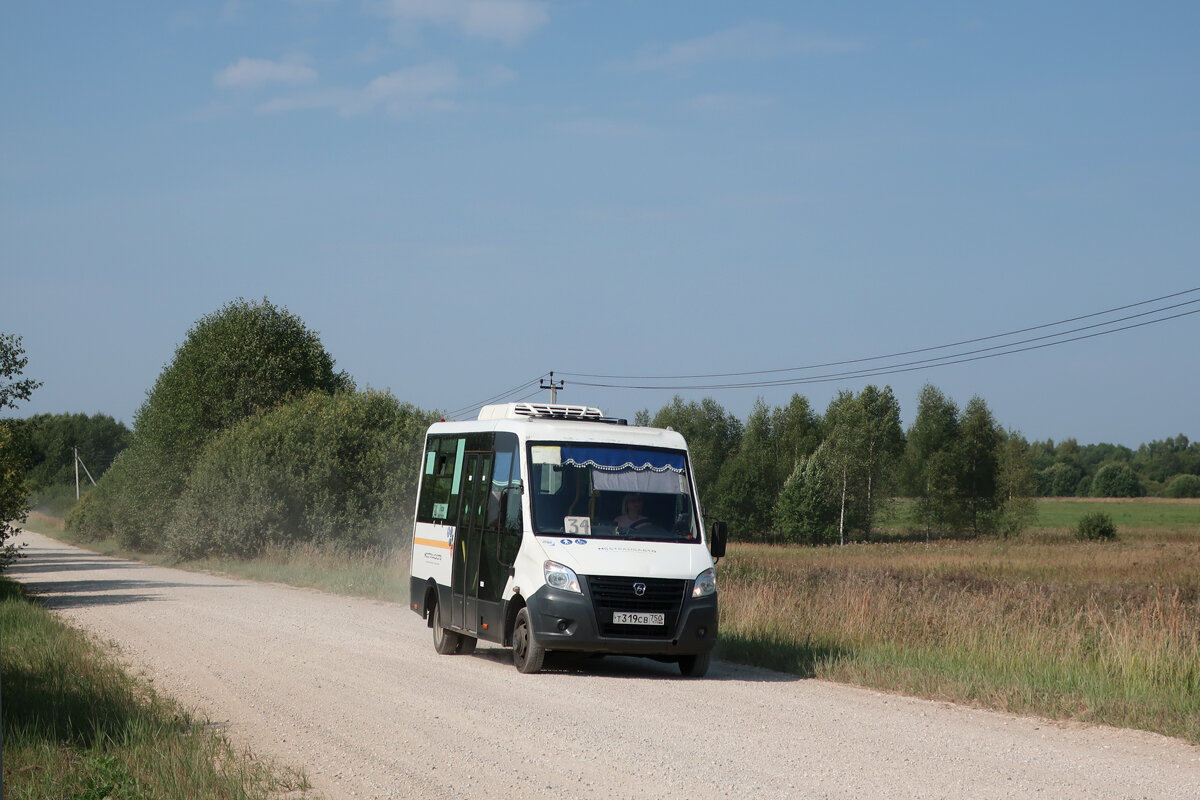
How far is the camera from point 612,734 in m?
9.12

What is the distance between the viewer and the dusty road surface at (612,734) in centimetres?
737

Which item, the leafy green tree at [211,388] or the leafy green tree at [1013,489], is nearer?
the leafy green tree at [211,388]

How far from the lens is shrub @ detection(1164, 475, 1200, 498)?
14900cm

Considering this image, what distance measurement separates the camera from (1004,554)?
5969 centimetres

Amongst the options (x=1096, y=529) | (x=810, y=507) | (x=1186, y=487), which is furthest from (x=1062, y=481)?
(x=1096, y=529)

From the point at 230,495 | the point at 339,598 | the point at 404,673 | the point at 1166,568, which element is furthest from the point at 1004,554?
the point at 404,673

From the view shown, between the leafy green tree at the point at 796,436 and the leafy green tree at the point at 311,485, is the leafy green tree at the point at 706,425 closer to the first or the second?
the leafy green tree at the point at 796,436

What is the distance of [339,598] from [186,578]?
13.1 metres

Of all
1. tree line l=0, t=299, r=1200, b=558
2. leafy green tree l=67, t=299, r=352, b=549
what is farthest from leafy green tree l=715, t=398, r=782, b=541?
leafy green tree l=67, t=299, r=352, b=549

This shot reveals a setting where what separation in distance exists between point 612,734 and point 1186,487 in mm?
158022

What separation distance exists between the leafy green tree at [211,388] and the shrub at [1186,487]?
398 feet

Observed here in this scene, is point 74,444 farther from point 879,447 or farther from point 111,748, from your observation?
point 111,748

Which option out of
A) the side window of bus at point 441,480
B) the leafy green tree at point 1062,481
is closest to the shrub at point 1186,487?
the leafy green tree at point 1062,481

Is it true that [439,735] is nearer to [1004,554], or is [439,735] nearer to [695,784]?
[695,784]
